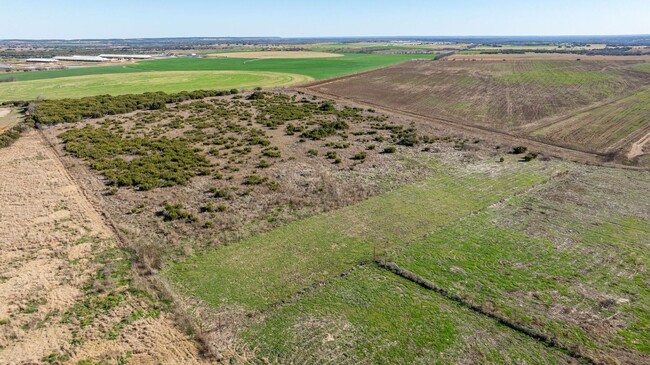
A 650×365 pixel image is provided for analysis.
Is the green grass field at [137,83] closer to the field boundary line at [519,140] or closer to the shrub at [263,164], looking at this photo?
the field boundary line at [519,140]

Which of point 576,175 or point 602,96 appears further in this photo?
point 602,96

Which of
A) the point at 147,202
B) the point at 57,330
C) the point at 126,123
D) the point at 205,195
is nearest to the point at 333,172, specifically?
the point at 205,195

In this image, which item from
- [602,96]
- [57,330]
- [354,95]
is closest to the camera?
[57,330]

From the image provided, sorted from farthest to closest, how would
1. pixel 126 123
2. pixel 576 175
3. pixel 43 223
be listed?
pixel 126 123 < pixel 576 175 < pixel 43 223

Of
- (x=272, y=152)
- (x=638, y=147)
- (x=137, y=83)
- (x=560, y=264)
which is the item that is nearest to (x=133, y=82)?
(x=137, y=83)

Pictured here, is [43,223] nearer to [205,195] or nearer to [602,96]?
[205,195]

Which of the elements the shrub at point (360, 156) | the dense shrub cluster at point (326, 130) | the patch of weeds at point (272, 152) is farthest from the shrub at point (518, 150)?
the patch of weeds at point (272, 152)

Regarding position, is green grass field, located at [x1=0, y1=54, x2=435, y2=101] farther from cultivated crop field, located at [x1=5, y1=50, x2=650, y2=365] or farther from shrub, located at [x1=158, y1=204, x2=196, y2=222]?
shrub, located at [x1=158, y1=204, x2=196, y2=222]
